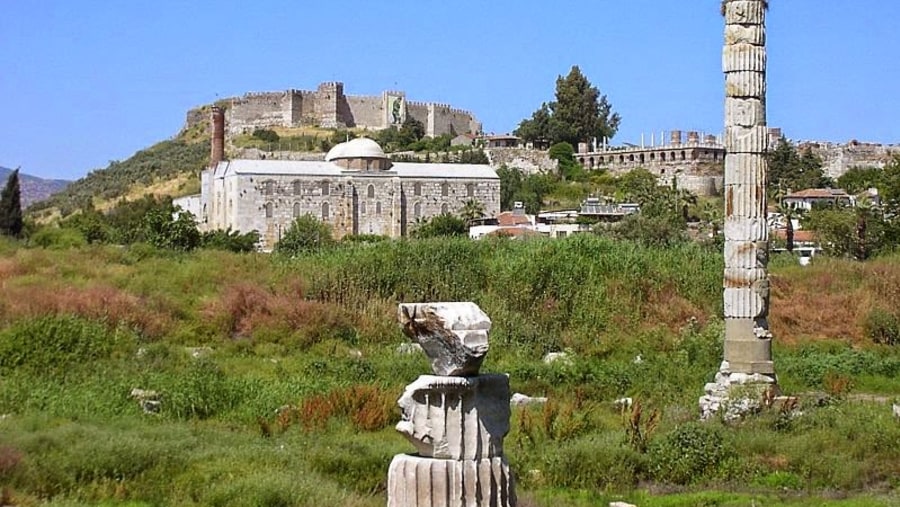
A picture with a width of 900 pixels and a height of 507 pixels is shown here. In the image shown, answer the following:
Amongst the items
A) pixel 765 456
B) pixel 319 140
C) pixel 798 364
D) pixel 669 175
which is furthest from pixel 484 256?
pixel 319 140

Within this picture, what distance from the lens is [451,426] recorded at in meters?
4.55

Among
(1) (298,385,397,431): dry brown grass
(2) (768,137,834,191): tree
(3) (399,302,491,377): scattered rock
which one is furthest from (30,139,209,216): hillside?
(3) (399,302,491,377): scattered rock

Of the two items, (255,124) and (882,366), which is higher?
(255,124)

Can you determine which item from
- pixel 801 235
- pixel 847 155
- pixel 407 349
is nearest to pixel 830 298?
pixel 407 349

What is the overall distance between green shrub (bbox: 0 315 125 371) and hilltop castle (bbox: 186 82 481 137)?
230 feet

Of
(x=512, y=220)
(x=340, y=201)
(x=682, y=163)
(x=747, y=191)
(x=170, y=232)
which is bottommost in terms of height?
(x=170, y=232)

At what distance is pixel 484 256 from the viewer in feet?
83.4

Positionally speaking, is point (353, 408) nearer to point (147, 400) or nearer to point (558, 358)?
point (147, 400)

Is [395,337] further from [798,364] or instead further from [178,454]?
[178,454]

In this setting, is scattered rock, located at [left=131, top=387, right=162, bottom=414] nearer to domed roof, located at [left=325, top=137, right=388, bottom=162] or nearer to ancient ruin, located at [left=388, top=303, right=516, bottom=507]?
ancient ruin, located at [left=388, top=303, right=516, bottom=507]

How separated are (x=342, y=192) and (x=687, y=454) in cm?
4469

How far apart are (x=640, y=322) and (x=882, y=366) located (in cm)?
543

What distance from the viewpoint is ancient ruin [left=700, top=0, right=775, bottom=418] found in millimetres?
13375

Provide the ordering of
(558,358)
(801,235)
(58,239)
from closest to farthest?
(558,358), (58,239), (801,235)
